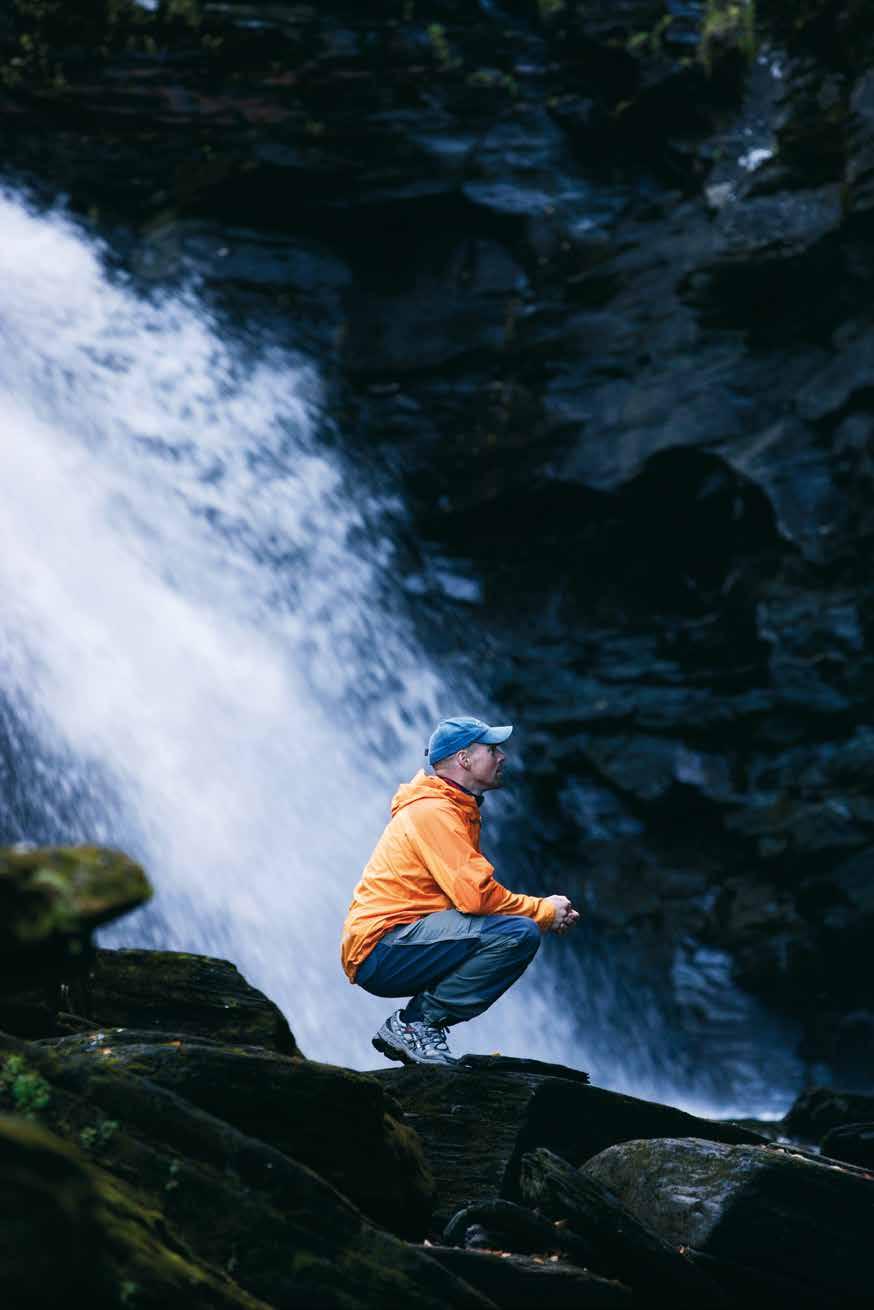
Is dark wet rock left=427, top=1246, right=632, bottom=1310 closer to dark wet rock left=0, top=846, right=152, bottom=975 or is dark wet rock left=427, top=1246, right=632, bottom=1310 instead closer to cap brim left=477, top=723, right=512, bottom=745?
dark wet rock left=0, top=846, right=152, bottom=975

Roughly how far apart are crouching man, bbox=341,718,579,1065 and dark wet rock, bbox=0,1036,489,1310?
2.37 meters

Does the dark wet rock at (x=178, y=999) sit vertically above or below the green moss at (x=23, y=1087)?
above

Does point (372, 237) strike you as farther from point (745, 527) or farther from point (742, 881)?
point (742, 881)

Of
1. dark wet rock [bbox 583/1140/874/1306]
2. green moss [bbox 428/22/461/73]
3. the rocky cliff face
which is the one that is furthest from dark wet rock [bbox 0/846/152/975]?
green moss [bbox 428/22/461/73]

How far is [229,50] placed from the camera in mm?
19188

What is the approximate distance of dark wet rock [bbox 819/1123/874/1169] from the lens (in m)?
7.36

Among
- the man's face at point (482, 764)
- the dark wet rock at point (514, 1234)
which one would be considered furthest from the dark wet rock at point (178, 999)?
the dark wet rock at point (514, 1234)

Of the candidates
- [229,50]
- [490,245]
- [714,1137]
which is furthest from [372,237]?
[714,1137]

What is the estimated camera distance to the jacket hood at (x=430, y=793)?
21.6 feet

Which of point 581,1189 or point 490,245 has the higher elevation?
point 490,245

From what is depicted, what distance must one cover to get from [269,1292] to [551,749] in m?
13.7

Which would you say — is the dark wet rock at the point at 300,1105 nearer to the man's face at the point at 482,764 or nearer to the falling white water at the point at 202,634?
the man's face at the point at 482,764

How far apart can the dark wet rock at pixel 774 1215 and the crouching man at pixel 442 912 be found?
1409 millimetres

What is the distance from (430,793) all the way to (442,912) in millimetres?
569
